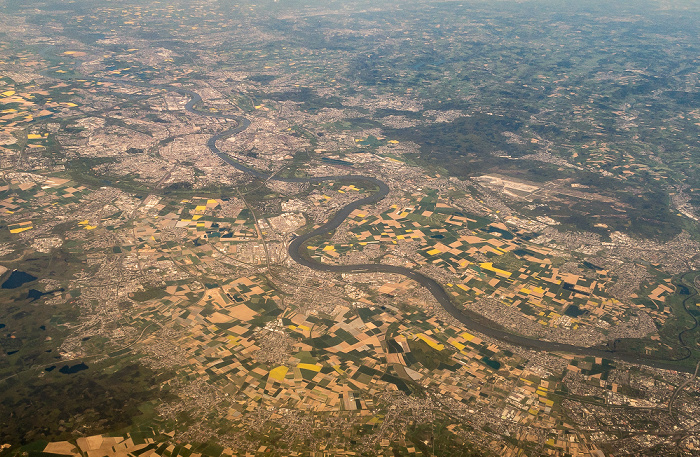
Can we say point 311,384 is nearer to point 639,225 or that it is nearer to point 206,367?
point 206,367

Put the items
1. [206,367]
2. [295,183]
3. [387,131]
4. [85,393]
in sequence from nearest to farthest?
[85,393] < [206,367] < [295,183] < [387,131]

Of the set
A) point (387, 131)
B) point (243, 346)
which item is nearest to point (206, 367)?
point (243, 346)

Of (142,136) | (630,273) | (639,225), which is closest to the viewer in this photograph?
(630,273)

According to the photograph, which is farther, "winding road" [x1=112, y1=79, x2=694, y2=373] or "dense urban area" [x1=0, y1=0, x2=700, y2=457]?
"winding road" [x1=112, y1=79, x2=694, y2=373]

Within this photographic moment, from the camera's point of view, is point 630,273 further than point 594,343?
Yes

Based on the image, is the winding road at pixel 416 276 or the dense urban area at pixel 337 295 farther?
the winding road at pixel 416 276

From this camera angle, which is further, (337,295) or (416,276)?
(416,276)

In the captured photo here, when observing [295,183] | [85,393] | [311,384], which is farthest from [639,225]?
[85,393]

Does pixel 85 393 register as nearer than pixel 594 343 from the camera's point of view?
Yes

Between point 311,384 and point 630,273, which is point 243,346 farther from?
point 630,273
